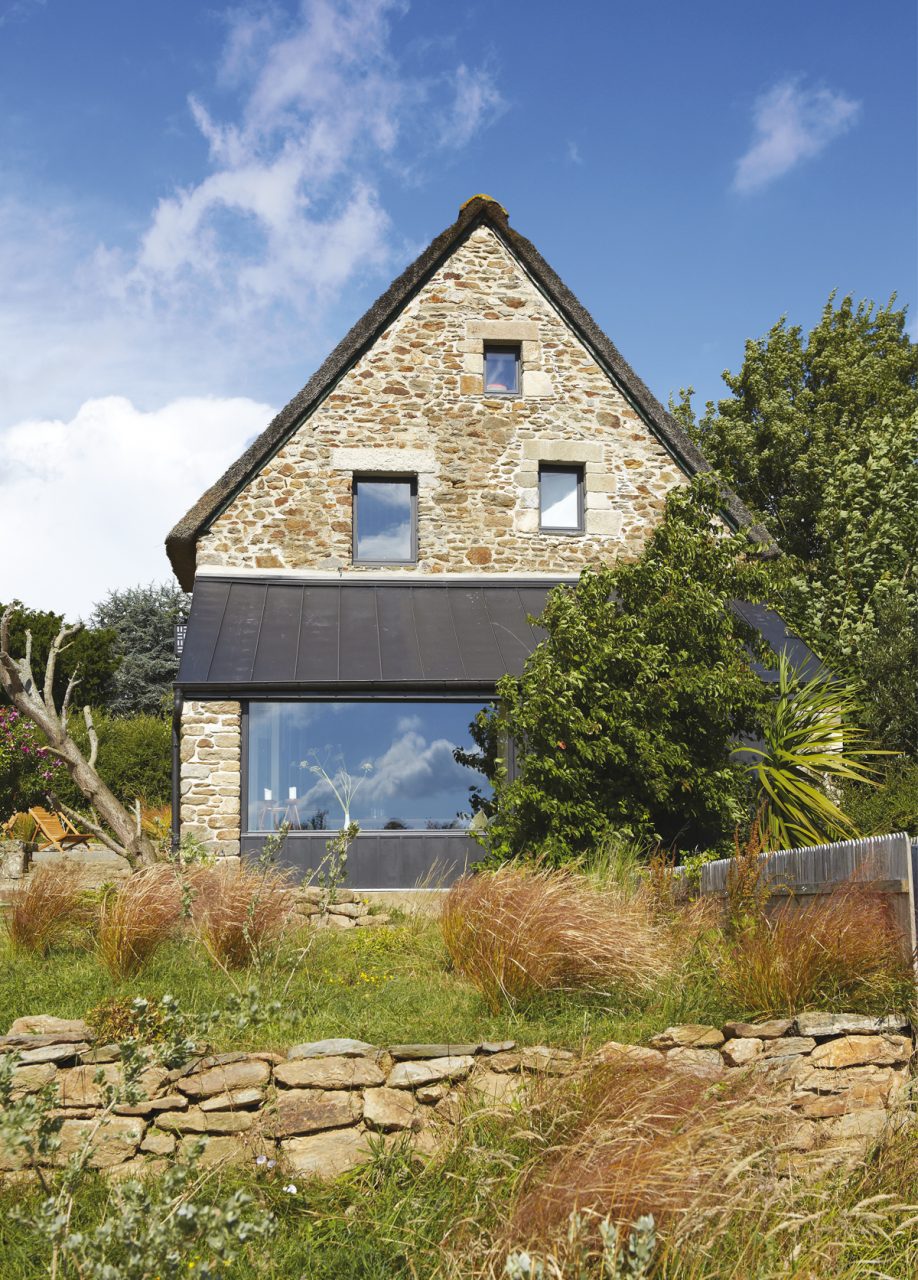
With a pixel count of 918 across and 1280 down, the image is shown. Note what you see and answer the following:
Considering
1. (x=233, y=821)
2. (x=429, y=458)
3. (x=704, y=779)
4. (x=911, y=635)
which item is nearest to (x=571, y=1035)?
(x=704, y=779)

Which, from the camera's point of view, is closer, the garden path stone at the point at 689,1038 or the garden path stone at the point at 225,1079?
the garden path stone at the point at 225,1079

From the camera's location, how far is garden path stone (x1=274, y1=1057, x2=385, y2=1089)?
5.56m

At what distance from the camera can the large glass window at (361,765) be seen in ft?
42.9

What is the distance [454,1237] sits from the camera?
4.52 meters

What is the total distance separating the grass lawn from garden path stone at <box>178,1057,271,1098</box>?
0.67 ft

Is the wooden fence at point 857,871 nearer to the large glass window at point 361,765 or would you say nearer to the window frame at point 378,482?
the large glass window at point 361,765

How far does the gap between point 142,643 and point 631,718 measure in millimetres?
22874

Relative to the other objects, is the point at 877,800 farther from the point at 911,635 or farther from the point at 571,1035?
the point at 571,1035

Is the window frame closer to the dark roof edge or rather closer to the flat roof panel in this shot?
the dark roof edge

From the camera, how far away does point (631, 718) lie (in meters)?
10.2

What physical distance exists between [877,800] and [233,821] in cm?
686

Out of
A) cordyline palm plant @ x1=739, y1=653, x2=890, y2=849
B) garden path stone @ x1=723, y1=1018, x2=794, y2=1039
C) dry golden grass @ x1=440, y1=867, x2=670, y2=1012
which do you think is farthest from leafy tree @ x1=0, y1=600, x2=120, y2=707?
garden path stone @ x1=723, y1=1018, x2=794, y2=1039

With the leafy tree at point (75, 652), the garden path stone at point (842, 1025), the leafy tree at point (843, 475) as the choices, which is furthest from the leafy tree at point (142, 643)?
the garden path stone at point (842, 1025)

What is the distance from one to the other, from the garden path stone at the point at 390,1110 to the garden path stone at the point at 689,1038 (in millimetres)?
1272
